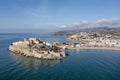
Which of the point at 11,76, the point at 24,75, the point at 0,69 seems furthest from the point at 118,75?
the point at 0,69

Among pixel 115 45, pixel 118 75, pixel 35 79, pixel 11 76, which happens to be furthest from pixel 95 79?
pixel 115 45

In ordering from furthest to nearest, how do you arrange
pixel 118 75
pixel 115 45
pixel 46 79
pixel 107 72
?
1. pixel 115 45
2. pixel 107 72
3. pixel 118 75
4. pixel 46 79

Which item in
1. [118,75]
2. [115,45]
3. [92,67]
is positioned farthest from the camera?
[115,45]

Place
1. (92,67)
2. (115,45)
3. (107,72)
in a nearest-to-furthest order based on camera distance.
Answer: (107,72) → (92,67) → (115,45)

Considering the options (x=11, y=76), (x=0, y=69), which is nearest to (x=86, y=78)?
(x=11, y=76)

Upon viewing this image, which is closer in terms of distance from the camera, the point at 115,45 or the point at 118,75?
the point at 118,75

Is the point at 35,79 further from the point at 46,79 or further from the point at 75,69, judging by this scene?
the point at 75,69

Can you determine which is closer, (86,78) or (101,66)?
(86,78)

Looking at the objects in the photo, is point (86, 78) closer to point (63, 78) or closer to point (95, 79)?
point (95, 79)

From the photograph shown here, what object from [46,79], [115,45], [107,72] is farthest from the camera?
[115,45]
